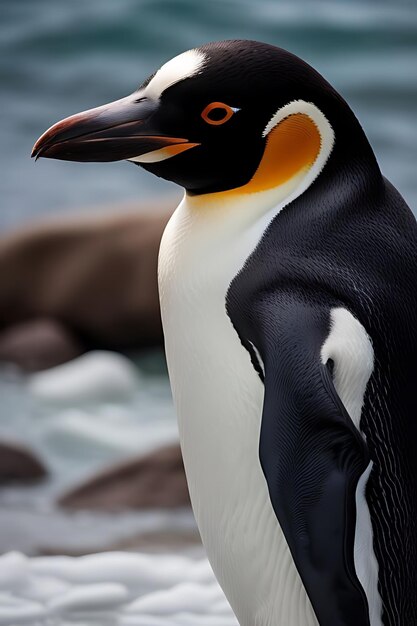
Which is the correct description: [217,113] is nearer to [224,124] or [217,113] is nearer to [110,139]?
[224,124]

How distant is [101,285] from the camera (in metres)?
5.04

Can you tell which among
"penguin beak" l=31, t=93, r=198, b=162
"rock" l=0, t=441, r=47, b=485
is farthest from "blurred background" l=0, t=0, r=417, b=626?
"penguin beak" l=31, t=93, r=198, b=162

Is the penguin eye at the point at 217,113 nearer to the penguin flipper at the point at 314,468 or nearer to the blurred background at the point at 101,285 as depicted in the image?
the penguin flipper at the point at 314,468

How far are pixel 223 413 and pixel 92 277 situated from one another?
317cm

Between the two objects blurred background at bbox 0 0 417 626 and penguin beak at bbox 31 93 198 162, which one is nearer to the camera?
penguin beak at bbox 31 93 198 162

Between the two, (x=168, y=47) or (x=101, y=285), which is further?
(x=168, y=47)

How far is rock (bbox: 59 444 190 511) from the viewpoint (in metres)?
3.50

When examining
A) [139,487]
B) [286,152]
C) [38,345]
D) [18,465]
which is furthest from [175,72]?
[38,345]

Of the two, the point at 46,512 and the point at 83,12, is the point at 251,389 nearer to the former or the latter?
the point at 46,512

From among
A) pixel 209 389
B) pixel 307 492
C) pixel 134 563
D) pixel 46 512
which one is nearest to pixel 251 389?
pixel 209 389

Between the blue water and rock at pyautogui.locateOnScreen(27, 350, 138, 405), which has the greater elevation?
the blue water

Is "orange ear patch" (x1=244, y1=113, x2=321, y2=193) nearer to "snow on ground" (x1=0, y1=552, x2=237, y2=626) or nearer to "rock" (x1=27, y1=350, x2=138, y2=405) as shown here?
"snow on ground" (x1=0, y1=552, x2=237, y2=626)

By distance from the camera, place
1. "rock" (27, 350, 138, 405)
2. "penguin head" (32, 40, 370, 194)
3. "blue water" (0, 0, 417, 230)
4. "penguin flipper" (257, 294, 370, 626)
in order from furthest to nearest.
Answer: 1. "blue water" (0, 0, 417, 230)
2. "rock" (27, 350, 138, 405)
3. "penguin head" (32, 40, 370, 194)
4. "penguin flipper" (257, 294, 370, 626)

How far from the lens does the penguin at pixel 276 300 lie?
178cm
